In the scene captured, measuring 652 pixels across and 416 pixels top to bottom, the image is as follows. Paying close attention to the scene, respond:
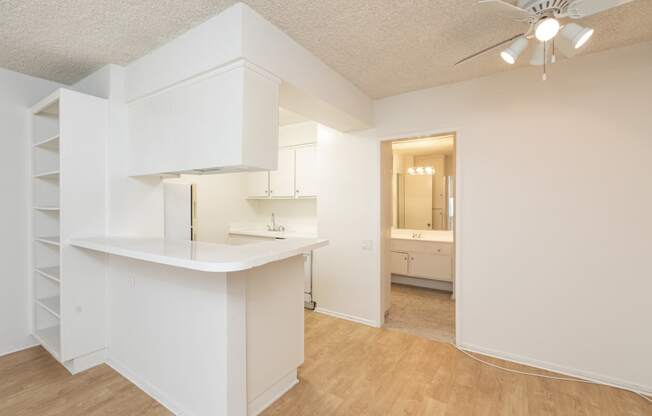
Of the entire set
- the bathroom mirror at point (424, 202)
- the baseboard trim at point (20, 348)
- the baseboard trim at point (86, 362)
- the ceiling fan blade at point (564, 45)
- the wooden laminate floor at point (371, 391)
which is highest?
the ceiling fan blade at point (564, 45)

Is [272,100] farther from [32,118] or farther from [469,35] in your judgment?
[32,118]

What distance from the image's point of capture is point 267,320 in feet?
6.26

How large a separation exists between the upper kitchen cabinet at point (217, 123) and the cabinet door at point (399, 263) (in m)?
3.18

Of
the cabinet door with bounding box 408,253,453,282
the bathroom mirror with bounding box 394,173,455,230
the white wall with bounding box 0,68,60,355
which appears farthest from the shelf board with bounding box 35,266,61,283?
the bathroom mirror with bounding box 394,173,455,230

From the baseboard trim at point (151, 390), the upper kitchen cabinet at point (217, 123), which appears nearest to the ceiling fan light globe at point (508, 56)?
the upper kitchen cabinet at point (217, 123)

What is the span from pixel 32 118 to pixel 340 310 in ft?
12.1

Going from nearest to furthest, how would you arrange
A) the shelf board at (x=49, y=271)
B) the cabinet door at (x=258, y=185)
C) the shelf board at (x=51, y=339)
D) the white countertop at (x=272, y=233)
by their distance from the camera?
the shelf board at (x=51, y=339), the shelf board at (x=49, y=271), the white countertop at (x=272, y=233), the cabinet door at (x=258, y=185)

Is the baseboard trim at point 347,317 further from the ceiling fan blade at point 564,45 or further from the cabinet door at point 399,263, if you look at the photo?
the ceiling fan blade at point 564,45

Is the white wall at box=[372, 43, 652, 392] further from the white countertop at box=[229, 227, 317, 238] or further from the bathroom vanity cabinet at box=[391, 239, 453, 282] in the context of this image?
the white countertop at box=[229, 227, 317, 238]

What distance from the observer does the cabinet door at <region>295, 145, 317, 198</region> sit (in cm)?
404

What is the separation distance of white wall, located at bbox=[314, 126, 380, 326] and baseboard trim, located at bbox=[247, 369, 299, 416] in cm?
133

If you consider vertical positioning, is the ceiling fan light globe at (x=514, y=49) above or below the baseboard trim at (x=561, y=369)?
above

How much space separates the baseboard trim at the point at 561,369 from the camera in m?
2.11

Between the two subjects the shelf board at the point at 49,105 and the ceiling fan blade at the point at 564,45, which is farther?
the shelf board at the point at 49,105
